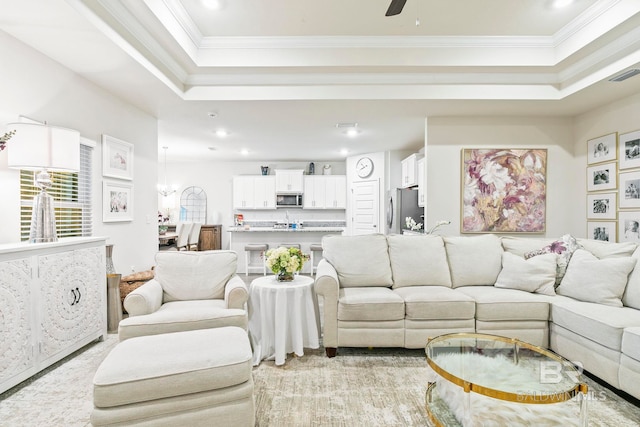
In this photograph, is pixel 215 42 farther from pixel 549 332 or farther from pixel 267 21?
pixel 549 332

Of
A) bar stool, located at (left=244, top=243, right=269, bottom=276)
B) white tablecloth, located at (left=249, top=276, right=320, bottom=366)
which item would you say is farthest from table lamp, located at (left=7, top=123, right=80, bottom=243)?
bar stool, located at (left=244, top=243, right=269, bottom=276)

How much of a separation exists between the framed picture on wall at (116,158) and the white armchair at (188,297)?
1463mm

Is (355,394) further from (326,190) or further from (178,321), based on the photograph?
(326,190)

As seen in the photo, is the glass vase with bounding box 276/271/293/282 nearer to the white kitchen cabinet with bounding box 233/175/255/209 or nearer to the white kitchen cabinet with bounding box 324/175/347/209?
the white kitchen cabinet with bounding box 324/175/347/209

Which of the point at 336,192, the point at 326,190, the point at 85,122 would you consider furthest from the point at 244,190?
the point at 85,122

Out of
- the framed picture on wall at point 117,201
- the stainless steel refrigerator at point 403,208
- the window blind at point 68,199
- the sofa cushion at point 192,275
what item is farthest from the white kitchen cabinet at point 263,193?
the sofa cushion at point 192,275

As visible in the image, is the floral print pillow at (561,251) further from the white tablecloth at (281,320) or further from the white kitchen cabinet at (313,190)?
the white kitchen cabinet at (313,190)

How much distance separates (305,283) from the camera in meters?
2.82

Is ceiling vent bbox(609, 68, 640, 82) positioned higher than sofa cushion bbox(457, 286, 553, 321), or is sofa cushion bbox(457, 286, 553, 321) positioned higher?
ceiling vent bbox(609, 68, 640, 82)

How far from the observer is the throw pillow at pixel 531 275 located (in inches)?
114

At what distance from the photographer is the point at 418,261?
325 centimetres

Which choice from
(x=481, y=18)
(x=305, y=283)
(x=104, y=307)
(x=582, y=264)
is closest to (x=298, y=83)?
(x=481, y=18)

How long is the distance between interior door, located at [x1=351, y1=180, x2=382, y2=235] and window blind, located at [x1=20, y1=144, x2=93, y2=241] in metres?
5.23

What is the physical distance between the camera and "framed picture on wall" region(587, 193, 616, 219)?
3734mm
